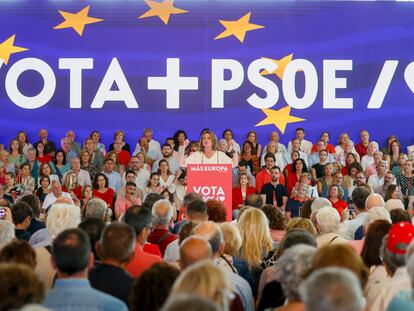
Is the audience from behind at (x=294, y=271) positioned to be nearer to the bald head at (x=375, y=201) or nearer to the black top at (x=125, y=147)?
the bald head at (x=375, y=201)

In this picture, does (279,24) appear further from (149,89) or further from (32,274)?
(32,274)

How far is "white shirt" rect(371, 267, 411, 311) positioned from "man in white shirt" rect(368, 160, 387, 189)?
33.0 feet

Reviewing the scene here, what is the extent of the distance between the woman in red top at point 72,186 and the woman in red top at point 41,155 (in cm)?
133

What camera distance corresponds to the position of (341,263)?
3.84m

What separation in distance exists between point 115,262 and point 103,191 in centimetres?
857

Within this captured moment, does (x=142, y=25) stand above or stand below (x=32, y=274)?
above

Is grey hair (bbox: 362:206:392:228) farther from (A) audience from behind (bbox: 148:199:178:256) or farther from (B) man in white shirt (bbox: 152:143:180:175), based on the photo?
(B) man in white shirt (bbox: 152:143:180:175)

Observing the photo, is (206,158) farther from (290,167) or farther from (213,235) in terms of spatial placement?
(213,235)

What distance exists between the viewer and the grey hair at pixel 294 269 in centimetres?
394

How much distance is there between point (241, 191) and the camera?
44.2 ft

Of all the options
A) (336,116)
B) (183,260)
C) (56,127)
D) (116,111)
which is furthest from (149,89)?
(183,260)

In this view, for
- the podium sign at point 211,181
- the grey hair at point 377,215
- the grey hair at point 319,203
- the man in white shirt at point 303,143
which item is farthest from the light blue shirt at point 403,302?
the man in white shirt at point 303,143

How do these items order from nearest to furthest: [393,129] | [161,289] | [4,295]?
[4,295] < [161,289] < [393,129]

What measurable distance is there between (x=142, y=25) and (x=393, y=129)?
206 inches
